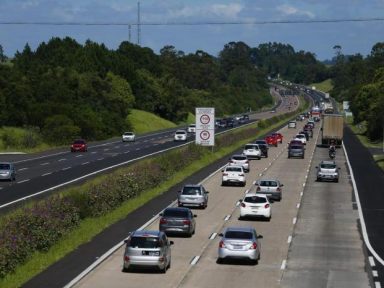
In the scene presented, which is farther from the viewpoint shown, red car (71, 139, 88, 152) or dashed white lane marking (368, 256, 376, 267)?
red car (71, 139, 88, 152)

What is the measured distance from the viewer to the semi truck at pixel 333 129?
101 meters

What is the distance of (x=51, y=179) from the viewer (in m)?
58.6

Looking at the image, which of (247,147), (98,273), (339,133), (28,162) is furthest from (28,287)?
(339,133)

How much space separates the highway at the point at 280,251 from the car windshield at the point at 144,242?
0.97 m

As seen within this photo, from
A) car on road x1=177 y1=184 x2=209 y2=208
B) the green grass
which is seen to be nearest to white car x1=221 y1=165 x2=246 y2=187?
car on road x1=177 y1=184 x2=209 y2=208

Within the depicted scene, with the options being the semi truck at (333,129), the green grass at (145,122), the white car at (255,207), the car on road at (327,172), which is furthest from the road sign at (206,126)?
the green grass at (145,122)

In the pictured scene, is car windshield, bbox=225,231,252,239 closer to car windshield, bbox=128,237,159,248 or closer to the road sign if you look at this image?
car windshield, bbox=128,237,159,248

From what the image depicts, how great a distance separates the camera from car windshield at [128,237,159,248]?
2625cm

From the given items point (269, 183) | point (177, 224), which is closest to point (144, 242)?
point (177, 224)

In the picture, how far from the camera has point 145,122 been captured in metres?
155

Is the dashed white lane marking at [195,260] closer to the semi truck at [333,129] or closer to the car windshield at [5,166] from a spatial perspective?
the car windshield at [5,166]

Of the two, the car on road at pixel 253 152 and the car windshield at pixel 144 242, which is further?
the car on road at pixel 253 152

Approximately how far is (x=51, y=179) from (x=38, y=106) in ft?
191

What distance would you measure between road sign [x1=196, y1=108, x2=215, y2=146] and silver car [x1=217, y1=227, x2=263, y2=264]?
2050 inches
